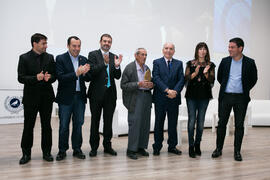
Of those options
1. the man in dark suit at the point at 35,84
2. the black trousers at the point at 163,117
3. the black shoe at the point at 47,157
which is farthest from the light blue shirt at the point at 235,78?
the black shoe at the point at 47,157

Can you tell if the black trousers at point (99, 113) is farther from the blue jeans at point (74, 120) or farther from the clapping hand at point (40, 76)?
the clapping hand at point (40, 76)

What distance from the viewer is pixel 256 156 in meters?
3.60

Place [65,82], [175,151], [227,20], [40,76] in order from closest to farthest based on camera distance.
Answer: [40,76], [65,82], [175,151], [227,20]

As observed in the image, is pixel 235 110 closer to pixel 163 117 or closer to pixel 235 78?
pixel 235 78

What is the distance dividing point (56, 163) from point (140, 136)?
3.52 ft

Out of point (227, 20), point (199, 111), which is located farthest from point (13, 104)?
point (227, 20)

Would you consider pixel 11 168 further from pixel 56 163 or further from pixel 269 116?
pixel 269 116

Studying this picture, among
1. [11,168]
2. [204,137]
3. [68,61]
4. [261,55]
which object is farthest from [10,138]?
[261,55]

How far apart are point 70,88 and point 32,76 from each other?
1.46ft

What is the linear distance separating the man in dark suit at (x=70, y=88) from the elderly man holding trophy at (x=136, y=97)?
0.54 m

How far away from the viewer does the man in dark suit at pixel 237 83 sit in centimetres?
322

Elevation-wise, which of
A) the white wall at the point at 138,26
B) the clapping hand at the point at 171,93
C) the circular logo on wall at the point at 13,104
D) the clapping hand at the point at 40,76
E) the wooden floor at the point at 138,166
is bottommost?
the wooden floor at the point at 138,166

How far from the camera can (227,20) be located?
881cm

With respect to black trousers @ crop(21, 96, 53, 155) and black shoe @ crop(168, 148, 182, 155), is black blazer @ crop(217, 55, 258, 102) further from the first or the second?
black trousers @ crop(21, 96, 53, 155)
